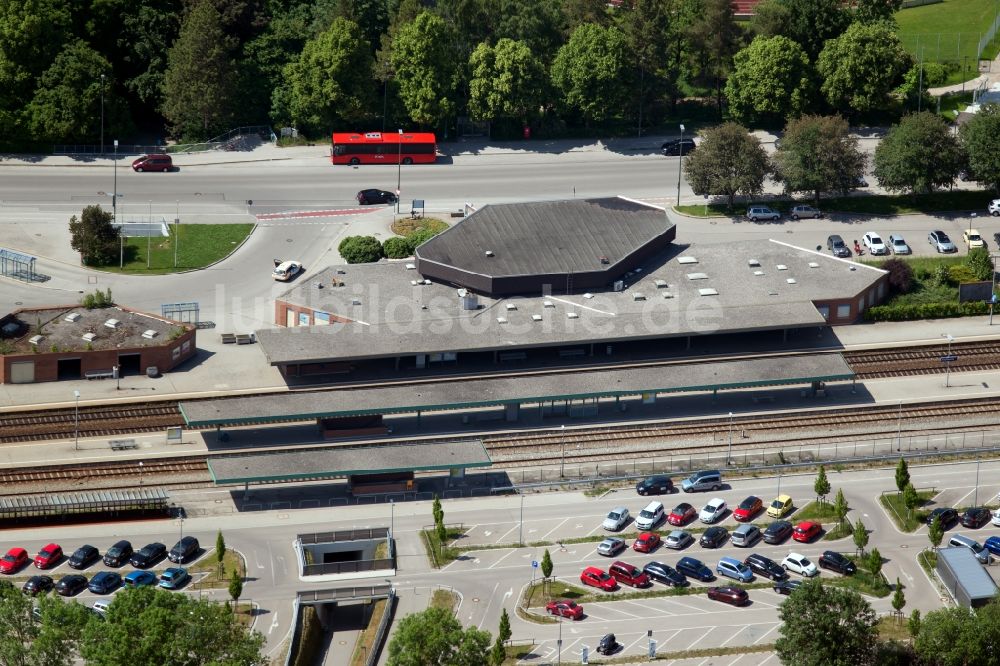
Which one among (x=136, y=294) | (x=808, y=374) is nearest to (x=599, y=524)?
(x=808, y=374)

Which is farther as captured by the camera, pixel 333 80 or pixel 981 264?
pixel 333 80

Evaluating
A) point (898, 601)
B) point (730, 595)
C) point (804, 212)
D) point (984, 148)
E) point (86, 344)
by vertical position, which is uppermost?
point (984, 148)

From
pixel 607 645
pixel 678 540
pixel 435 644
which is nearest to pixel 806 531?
pixel 678 540

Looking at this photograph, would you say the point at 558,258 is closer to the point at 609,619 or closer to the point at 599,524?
the point at 599,524

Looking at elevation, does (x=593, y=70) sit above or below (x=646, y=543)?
above

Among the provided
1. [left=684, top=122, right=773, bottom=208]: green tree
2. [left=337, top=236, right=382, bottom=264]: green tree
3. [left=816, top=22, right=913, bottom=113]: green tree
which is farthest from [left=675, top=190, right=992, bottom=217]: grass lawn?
[left=337, top=236, right=382, bottom=264]: green tree

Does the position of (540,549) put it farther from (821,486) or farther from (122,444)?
(122,444)

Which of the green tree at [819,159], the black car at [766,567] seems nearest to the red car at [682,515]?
the black car at [766,567]

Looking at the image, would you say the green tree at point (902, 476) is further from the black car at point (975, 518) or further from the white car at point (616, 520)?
the white car at point (616, 520)
